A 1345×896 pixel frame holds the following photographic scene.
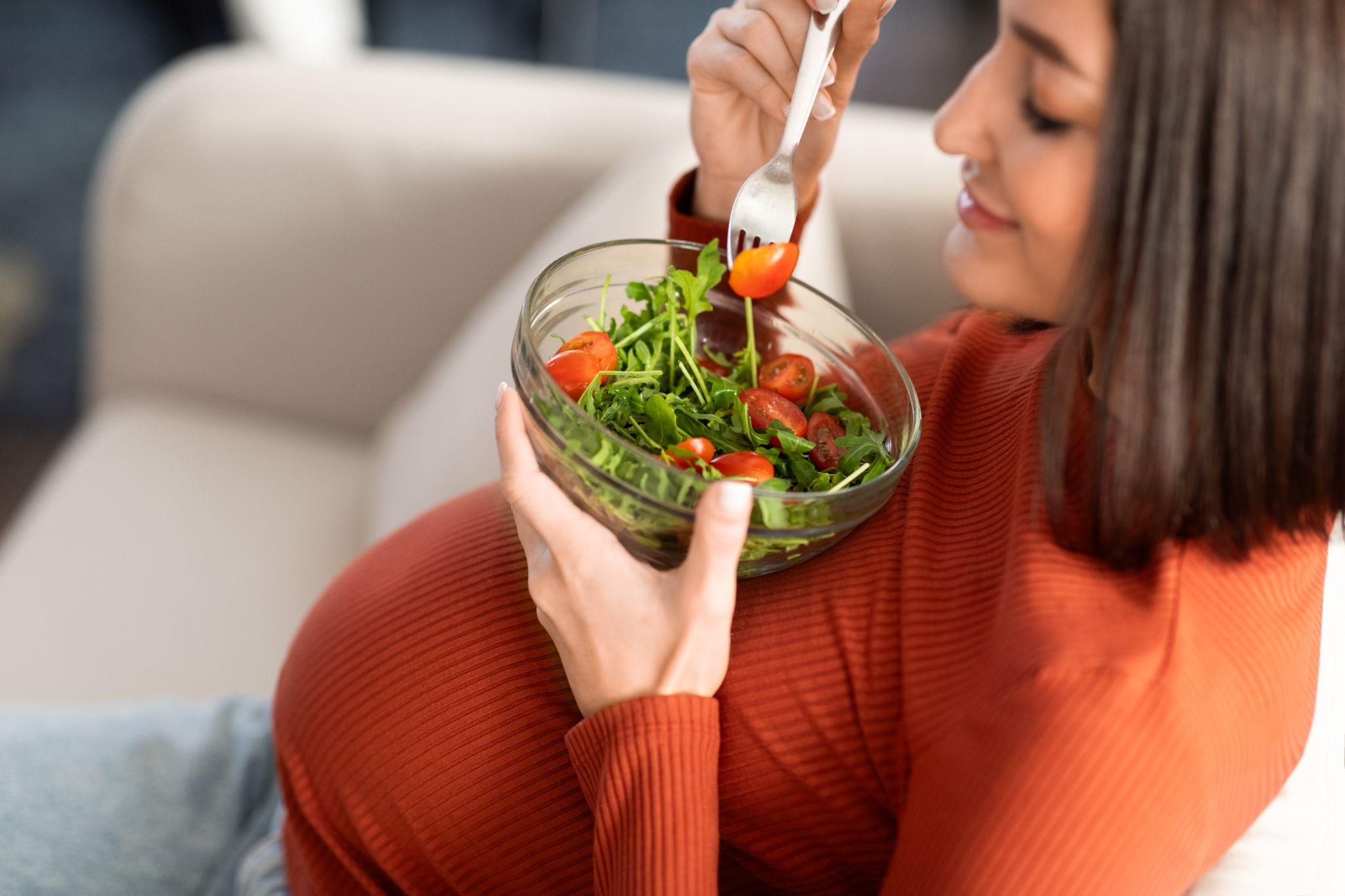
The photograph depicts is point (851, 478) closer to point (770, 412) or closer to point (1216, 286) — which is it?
point (770, 412)

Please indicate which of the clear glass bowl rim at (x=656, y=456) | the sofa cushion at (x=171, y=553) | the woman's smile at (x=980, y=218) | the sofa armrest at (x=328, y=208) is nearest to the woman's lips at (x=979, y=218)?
the woman's smile at (x=980, y=218)

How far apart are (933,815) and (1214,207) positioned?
0.40 m

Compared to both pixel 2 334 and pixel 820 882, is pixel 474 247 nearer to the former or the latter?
pixel 820 882

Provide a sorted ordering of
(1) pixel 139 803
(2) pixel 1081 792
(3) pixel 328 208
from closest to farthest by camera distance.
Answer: (2) pixel 1081 792 < (1) pixel 139 803 < (3) pixel 328 208

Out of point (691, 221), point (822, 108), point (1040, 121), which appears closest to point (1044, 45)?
point (1040, 121)

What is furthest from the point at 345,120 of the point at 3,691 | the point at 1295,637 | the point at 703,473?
the point at 1295,637

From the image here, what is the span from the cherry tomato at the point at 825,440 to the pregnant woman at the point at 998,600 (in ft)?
0.24

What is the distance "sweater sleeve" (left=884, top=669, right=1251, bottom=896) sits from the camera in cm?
67

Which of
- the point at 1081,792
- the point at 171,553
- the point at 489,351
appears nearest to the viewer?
the point at 1081,792

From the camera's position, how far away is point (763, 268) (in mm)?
874

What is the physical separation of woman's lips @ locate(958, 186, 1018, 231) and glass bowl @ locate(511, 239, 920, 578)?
123mm

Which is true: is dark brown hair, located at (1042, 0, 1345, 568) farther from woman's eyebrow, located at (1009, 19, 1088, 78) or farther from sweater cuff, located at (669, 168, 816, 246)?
sweater cuff, located at (669, 168, 816, 246)

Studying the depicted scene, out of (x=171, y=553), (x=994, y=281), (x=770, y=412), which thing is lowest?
(x=171, y=553)

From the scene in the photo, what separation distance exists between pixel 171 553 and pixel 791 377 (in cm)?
91
